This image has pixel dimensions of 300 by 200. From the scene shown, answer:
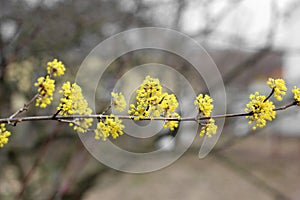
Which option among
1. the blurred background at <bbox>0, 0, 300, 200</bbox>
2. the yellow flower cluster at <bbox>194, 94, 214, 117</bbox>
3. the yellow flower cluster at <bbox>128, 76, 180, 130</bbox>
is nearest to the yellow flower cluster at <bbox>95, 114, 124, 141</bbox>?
the yellow flower cluster at <bbox>128, 76, 180, 130</bbox>

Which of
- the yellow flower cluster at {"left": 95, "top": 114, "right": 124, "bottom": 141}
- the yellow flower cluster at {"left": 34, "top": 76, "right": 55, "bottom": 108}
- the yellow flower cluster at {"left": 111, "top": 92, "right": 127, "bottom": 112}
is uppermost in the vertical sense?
the yellow flower cluster at {"left": 111, "top": 92, "right": 127, "bottom": 112}

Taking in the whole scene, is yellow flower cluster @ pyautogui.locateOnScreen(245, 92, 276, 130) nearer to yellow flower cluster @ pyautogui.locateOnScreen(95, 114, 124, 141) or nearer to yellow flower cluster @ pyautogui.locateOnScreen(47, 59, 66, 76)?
yellow flower cluster @ pyautogui.locateOnScreen(95, 114, 124, 141)

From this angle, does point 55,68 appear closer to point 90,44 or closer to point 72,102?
point 72,102

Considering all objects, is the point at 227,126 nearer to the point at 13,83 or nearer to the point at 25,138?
the point at 13,83

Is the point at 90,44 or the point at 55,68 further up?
the point at 90,44

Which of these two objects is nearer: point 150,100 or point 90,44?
point 150,100

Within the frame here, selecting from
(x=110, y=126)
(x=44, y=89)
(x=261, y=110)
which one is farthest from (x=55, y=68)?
(x=261, y=110)

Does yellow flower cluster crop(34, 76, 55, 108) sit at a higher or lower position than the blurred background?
lower

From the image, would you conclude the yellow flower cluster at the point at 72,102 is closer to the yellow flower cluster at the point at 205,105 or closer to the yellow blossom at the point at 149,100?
the yellow blossom at the point at 149,100

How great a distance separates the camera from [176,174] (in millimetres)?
8211

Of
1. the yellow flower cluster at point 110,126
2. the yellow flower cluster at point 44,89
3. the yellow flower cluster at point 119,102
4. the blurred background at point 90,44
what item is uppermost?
the blurred background at point 90,44

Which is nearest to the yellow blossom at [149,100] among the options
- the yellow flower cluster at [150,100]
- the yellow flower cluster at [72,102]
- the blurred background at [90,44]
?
the yellow flower cluster at [150,100]

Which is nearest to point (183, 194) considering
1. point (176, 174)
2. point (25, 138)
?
point (176, 174)

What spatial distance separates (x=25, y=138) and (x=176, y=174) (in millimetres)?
5542
